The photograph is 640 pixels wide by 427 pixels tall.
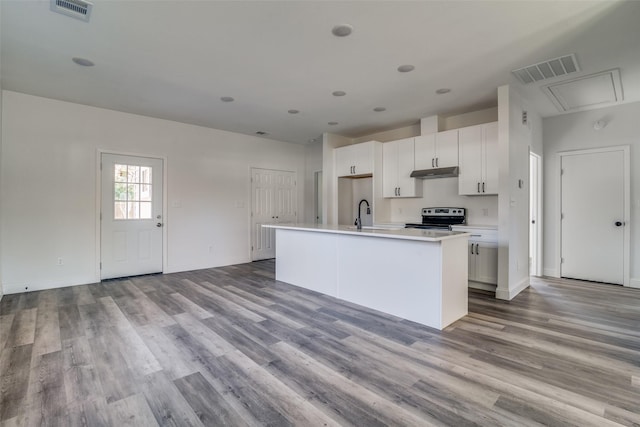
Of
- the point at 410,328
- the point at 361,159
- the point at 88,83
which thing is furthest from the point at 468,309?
the point at 88,83

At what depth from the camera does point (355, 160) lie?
590 cm

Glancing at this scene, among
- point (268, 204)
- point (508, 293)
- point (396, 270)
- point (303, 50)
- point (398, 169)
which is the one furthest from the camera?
point (268, 204)

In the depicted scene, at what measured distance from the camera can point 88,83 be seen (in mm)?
3779

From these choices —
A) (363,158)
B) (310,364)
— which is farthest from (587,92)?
(310,364)

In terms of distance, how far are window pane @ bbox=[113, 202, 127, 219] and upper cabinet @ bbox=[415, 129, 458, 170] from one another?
500cm

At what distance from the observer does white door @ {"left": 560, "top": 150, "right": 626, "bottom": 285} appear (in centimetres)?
454

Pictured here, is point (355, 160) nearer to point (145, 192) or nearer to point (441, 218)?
point (441, 218)

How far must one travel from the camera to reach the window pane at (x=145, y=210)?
5172mm

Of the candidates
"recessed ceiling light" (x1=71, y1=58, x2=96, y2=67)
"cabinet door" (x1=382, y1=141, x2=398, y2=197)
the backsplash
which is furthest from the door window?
the backsplash

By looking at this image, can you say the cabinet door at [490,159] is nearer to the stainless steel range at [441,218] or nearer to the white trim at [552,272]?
the stainless steel range at [441,218]

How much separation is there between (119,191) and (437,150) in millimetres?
5287

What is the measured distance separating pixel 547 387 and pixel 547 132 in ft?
15.4

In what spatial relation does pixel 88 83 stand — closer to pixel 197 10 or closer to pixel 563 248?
pixel 197 10

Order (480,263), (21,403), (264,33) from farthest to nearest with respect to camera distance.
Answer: (480,263) < (264,33) < (21,403)
